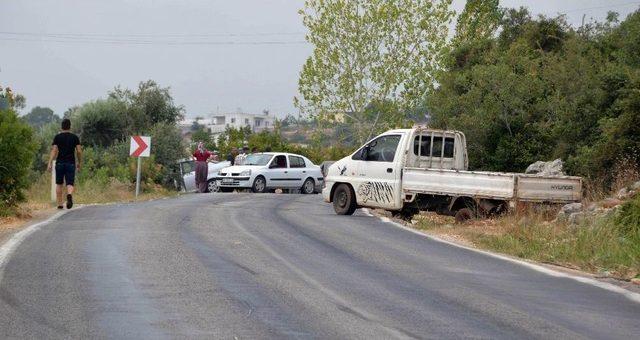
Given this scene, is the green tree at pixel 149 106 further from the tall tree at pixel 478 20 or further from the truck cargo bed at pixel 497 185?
the truck cargo bed at pixel 497 185

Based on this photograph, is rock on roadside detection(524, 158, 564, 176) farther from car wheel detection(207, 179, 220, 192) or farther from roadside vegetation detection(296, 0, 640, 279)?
car wheel detection(207, 179, 220, 192)

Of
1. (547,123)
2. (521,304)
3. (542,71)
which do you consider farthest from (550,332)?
(542,71)

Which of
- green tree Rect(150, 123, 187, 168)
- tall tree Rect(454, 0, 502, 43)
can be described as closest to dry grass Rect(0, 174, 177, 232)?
green tree Rect(150, 123, 187, 168)

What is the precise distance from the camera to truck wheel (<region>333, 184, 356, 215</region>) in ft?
75.9

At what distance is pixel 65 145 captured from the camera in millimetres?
21516

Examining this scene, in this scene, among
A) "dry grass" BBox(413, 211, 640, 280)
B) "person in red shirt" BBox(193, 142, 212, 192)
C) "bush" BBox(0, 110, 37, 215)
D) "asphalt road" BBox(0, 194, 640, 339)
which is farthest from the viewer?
"person in red shirt" BBox(193, 142, 212, 192)

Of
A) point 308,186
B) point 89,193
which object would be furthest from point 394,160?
point 308,186

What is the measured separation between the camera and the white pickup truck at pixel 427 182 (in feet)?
64.7

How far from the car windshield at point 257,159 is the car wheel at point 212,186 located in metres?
1.33

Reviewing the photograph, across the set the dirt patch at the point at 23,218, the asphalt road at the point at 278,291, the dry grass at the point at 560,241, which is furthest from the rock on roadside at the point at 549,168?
the dirt patch at the point at 23,218

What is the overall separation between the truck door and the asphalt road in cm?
580

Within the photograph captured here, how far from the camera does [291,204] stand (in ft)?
88.3

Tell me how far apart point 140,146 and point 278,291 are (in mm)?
24063

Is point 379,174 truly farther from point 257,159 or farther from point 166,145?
point 166,145
